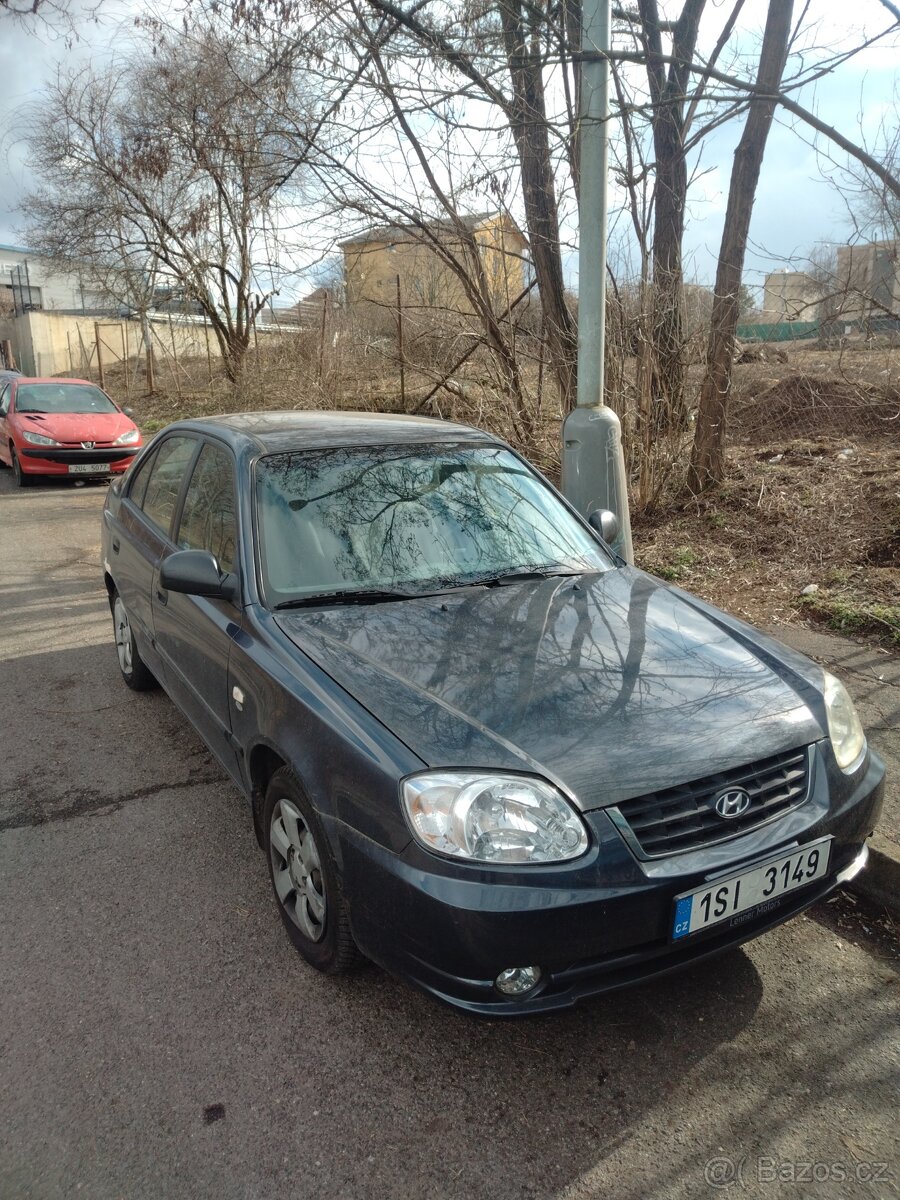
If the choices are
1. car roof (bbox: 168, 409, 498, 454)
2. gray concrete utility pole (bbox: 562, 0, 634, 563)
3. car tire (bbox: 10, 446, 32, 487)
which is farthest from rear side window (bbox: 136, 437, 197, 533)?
car tire (bbox: 10, 446, 32, 487)

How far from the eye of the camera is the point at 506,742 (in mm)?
2355

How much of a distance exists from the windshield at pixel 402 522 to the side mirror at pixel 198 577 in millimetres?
150

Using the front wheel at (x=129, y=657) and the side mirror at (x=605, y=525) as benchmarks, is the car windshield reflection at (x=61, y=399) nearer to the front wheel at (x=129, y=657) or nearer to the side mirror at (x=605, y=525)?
the front wheel at (x=129, y=657)

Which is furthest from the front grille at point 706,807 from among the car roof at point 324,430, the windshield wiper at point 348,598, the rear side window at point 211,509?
the car roof at point 324,430

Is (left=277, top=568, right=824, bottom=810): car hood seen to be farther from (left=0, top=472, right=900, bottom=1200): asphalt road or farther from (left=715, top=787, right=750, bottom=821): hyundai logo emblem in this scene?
(left=0, top=472, right=900, bottom=1200): asphalt road

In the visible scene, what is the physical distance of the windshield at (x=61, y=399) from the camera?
1409cm

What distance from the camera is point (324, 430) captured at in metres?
3.91

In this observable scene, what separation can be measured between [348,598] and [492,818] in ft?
3.92

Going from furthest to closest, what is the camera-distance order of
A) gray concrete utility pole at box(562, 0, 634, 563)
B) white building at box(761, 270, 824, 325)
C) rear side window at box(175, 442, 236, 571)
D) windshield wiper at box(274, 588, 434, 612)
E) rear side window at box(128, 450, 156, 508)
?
1. white building at box(761, 270, 824, 325)
2. gray concrete utility pole at box(562, 0, 634, 563)
3. rear side window at box(128, 450, 156, 508)
4. rear side window at box(175, 442, 236, 571)
5. windshield wiper at box(274, 588, 434, 612)

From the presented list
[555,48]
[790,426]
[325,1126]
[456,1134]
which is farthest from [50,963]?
[790,426]

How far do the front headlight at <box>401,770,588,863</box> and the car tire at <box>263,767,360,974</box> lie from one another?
0.42 meters

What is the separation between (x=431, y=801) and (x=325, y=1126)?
2.80 ft

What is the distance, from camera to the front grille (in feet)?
7.41

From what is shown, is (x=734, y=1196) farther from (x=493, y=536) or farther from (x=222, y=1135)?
(x=493, y=536)
